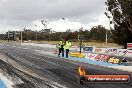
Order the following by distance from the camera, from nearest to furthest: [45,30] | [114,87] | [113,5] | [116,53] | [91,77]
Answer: [91,77]
[114,87]
[116,53]
[113,5]
[45,30]

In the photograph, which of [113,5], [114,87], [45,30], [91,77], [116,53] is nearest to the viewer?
[91,77]

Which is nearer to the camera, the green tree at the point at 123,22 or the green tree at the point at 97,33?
the green tree at the point at 123,22

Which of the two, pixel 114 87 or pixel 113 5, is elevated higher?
pixel 113 5

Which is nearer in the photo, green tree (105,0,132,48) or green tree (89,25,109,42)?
green tree (105,0,132,48)

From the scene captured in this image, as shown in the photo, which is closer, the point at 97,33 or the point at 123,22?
the point at 123,22

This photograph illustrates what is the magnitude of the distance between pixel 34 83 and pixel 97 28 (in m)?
98.3

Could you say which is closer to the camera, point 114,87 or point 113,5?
point 114,87

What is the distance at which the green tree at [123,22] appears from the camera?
148ft

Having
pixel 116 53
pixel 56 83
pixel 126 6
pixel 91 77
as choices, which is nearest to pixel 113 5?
pixel 126 6

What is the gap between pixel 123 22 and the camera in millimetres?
46000

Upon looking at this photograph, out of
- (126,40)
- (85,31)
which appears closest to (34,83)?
(126,40)

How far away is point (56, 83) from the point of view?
13.2 meters

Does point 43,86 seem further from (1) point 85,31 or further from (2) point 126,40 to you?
(1) point 85,31

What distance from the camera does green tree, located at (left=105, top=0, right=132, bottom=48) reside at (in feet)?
148
